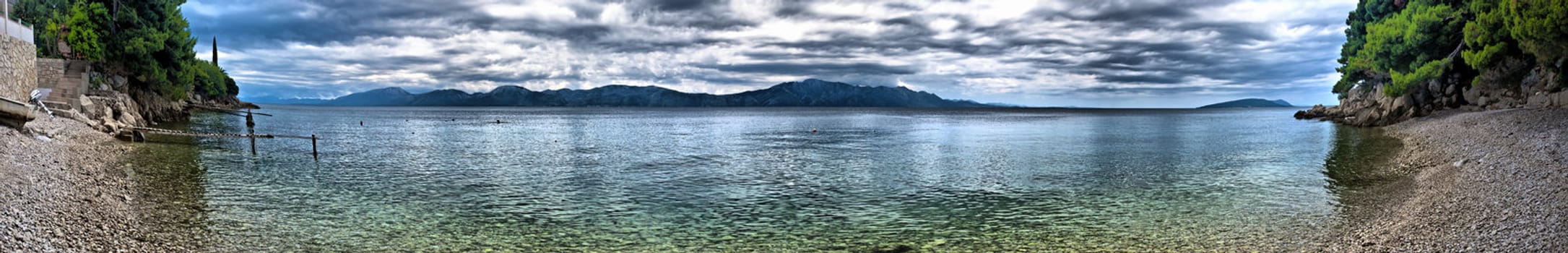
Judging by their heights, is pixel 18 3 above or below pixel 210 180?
above

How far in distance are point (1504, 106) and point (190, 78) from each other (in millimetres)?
109754

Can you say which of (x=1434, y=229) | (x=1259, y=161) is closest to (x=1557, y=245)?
(x=1434, y=229)

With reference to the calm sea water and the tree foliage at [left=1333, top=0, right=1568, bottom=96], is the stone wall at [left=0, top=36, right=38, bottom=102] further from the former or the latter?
the tree foliage at [left=1333, top=0, right=1568, bottom=96]

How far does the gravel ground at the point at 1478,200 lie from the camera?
1309 cm

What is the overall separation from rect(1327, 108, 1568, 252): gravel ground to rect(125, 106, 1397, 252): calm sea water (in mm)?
1055

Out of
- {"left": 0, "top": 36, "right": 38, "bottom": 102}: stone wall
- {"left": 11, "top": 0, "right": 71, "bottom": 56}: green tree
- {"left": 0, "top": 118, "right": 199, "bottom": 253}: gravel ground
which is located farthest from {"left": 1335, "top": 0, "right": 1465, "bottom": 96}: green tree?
{"left": 11, "top": 0, "right": 71, "bottom": 56}: green tree

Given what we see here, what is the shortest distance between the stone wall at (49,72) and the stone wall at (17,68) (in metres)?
6.04

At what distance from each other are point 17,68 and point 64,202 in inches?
1422

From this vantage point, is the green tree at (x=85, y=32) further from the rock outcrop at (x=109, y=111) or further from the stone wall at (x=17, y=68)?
the stone wall at (x=17, y=68)

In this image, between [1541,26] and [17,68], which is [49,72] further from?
[1541,26]

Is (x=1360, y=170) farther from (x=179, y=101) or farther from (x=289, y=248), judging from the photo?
(x=179, y=101)

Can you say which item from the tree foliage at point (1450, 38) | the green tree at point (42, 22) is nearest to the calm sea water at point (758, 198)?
the tree foliage at point (1450, 38)

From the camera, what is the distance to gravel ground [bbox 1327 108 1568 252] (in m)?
13.1

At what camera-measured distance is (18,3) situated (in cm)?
6425
